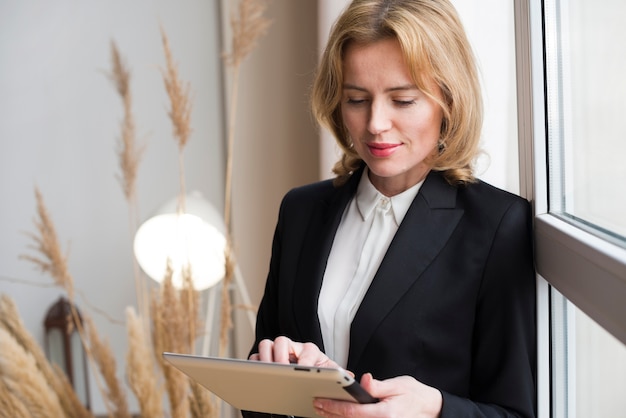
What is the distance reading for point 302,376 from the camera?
3.72ft

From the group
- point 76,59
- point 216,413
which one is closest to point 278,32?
point 76,59

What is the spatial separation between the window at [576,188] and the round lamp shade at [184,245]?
1.35m

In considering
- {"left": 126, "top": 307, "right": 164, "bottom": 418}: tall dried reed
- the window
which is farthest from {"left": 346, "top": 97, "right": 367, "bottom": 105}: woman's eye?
{"left": 126, "top": 307, "right": 164, "bottom": 418}: tall dried reed

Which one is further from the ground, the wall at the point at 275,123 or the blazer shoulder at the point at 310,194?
the wall at the point at 275,123

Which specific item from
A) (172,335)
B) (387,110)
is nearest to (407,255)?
(387,110)

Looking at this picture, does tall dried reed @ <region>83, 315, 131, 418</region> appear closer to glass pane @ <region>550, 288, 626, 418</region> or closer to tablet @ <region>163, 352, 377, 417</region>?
tablet @ <region>163, 352, 377, 417</region>

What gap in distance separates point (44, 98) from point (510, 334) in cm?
250

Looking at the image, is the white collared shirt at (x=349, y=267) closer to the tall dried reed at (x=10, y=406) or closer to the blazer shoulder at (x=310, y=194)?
the blazer shoulder at (x=310, y=194)

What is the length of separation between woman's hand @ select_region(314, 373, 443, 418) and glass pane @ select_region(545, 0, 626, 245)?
38 centimetres

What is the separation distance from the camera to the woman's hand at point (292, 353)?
137 cm

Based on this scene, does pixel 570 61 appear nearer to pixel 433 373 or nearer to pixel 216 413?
pixel 433 373

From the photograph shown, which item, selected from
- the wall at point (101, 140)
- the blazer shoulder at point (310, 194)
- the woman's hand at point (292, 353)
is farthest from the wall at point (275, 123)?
the woman's hand at point (292, 353)

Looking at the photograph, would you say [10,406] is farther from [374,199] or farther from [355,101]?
[355,101]

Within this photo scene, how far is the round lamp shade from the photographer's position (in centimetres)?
268
